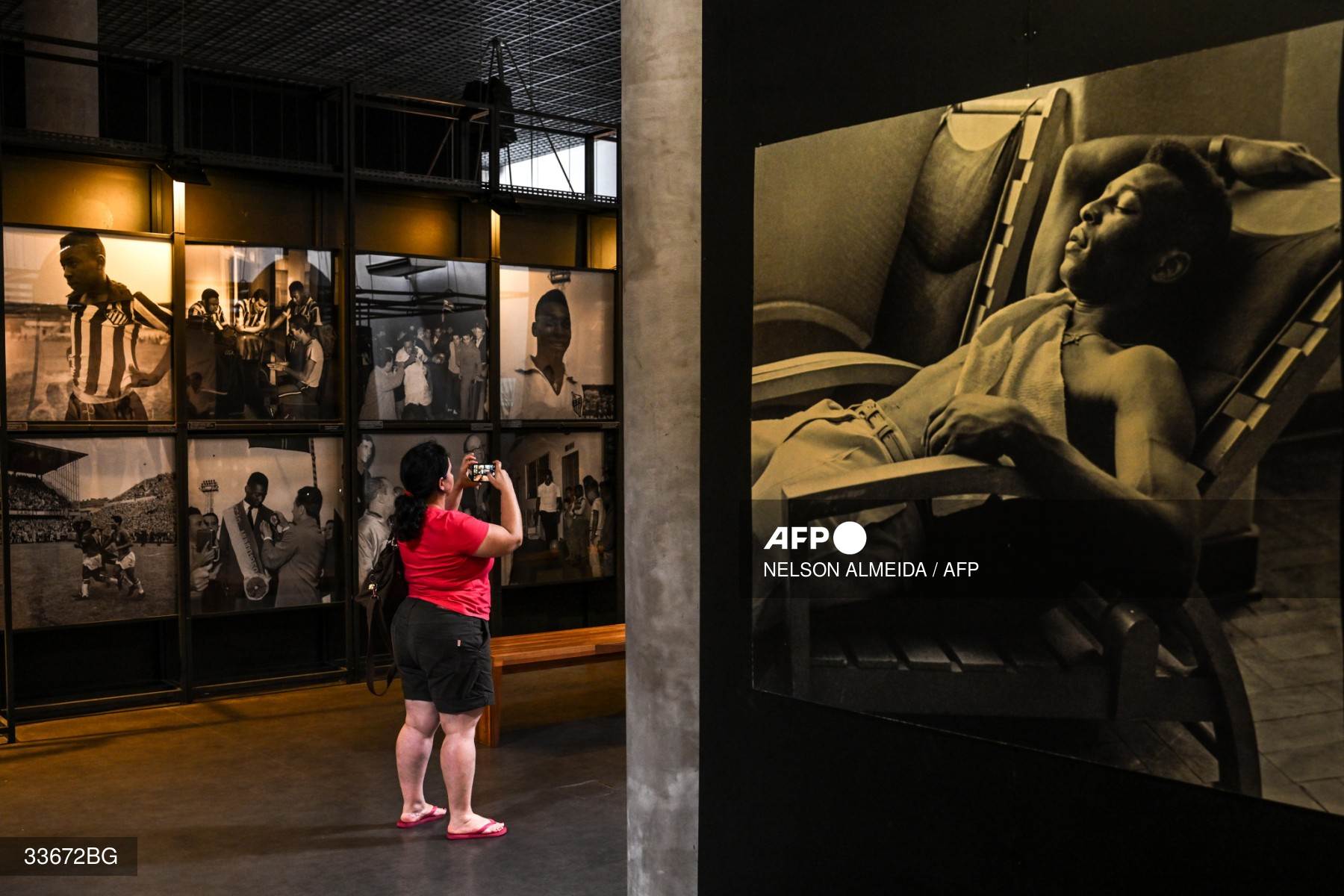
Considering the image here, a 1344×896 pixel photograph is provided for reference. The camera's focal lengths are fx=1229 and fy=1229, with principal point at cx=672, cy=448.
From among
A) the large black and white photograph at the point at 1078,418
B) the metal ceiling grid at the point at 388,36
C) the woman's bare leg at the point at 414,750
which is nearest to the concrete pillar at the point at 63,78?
the metal ceiling grid at the point at 388,36

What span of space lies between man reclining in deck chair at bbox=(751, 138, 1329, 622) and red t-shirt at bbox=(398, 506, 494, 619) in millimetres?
2818

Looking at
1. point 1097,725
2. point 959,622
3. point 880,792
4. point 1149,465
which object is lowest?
point 880,792

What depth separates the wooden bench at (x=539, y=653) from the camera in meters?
7.34

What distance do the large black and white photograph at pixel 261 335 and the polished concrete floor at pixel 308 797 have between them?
207 centimetres

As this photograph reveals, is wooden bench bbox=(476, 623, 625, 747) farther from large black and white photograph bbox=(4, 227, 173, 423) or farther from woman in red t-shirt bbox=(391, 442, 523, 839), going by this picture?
large black and white photograph bbox=(4, 227, 173, 423)

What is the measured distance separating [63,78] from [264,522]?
410cm

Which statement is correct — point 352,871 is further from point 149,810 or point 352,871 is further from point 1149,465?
point 1149,465

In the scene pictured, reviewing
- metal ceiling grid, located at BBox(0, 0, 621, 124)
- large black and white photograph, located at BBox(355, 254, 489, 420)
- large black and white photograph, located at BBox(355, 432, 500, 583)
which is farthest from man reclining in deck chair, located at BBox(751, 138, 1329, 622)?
metal ceiling grid, located at BBox(0, 0, 621, 124)

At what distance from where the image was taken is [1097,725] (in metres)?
2.73

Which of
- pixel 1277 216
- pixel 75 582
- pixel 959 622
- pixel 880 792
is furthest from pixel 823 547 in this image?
pixel 75 582

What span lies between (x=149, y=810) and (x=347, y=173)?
15.7ft

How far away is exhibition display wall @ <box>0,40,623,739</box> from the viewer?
7.92 meters

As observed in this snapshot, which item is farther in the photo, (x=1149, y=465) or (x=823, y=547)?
(x=823, y=547)

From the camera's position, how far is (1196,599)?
8.27 ft
